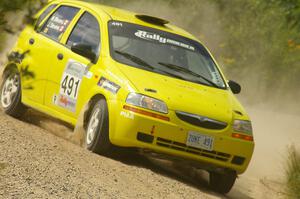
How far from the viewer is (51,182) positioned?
7.79 meters

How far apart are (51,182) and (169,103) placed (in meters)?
2.51

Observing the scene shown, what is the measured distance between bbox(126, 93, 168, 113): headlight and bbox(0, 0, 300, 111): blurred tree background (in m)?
10.1

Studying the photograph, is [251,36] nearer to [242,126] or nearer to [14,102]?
[14,102]

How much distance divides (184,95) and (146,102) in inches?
20.9

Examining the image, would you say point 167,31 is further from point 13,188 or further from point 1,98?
point 13,188

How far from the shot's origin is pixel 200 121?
396 inches

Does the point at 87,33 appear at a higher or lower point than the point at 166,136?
higher

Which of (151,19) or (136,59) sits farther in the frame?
(151,19)

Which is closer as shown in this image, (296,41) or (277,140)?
(277,140)

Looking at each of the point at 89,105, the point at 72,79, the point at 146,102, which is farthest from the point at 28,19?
the point at 72,79

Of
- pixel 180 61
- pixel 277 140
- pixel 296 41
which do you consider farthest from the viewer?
pixel 296 41

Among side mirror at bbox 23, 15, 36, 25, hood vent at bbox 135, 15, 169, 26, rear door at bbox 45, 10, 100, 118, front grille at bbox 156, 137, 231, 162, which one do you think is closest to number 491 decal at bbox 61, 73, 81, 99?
rear door at bbox 45, 10, 100, 118

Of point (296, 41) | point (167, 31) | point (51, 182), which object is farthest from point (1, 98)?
point (296, 41)

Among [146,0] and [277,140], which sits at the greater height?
[146,0]
